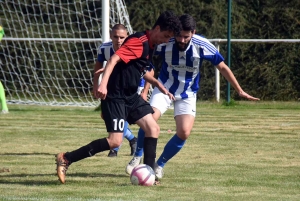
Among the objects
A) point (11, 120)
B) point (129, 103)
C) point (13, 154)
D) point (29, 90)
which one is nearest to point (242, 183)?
point (129, 103)

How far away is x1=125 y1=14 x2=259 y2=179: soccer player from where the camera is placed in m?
7.03

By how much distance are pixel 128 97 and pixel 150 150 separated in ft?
1.64

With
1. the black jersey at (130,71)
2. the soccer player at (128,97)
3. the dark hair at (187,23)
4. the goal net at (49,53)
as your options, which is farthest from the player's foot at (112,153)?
the goal net at (49,53)

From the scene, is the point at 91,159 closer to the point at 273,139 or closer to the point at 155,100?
the point at 155,100

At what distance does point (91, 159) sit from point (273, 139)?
3.05 m

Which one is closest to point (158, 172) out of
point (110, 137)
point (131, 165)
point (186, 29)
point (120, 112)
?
point (131, 165)

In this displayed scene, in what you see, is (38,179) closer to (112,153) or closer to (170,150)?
(170,150)

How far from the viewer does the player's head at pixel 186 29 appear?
22.0 feet

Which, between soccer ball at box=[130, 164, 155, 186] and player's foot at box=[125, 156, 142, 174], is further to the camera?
player's foot at box=[125, 156, 142, 174]

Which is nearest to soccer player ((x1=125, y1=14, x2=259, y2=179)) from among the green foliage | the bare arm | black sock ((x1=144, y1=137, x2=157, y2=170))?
black sock ((x1=144, y1=137, x2=157, y2=170))

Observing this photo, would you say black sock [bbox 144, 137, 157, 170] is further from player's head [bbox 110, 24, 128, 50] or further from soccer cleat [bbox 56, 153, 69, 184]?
player's head [bbox 110, 24, 128, 50]

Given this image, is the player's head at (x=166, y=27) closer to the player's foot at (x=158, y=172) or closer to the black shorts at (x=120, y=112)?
the black shorts at (x=120, y=112)

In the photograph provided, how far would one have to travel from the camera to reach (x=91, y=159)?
8.23 metres

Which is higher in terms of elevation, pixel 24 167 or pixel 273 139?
pixel 24 167
